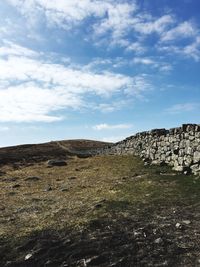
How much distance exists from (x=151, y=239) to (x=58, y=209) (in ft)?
24.1

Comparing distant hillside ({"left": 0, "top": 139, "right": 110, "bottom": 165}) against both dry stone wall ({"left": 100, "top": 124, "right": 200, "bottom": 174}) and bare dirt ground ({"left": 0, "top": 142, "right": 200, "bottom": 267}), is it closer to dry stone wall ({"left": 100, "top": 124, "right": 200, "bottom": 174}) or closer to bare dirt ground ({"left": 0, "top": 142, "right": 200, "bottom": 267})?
dry stone wall ({"left": 100, "top": 124, "right": 200, "bottom": 174})

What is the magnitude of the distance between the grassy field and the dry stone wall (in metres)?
1.69

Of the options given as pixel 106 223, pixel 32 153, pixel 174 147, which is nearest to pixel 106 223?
pixel 106 223

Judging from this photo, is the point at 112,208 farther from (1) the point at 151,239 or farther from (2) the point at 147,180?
(2) the point at 147,180

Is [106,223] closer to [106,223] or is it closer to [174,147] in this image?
[106,223]

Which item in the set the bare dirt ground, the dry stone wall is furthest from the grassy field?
the dry stone wall

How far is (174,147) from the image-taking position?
3086cm

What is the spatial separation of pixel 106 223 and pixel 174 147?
51.9 feet

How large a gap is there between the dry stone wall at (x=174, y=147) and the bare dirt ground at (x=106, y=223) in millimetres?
1672

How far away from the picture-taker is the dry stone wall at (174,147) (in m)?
27.1

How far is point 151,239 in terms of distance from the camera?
1367 centimetres

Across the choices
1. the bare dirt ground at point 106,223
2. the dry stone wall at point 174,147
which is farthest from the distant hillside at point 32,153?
the bare dirt ground at point 106,223

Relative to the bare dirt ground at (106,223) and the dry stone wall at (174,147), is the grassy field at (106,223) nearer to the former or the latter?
the bare dirt ground at (106,223)

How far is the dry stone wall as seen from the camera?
1065 inches
